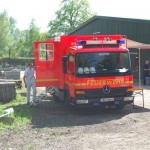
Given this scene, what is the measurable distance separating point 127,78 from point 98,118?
1.77 m

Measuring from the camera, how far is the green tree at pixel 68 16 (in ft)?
231

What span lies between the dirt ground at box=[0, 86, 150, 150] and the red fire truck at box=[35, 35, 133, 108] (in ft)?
1.97

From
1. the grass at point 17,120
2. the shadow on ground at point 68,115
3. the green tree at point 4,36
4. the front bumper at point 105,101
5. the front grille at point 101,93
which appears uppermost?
the green tree at point 4,36

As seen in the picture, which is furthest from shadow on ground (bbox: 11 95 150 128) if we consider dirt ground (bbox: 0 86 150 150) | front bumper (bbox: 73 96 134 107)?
front bumper (bbox: 73 96 134 107)

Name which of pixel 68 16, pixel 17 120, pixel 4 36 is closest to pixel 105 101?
pixel 17 120

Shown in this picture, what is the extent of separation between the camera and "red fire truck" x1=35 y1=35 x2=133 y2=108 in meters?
12.5

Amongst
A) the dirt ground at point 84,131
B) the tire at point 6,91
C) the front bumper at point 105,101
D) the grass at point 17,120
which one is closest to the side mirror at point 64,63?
the front bumper at point 105,101

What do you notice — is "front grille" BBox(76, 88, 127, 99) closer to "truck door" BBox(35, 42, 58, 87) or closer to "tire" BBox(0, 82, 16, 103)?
"truck door" BBox(35, 42, 58, 87)

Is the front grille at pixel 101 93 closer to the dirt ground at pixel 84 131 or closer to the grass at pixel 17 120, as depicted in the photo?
the dirt ground at pixel 84 131

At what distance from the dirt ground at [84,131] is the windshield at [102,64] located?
4.75 feet

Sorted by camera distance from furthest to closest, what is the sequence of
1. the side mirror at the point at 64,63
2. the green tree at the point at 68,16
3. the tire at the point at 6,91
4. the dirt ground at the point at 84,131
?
1. the green tree at the point at 68,16
2. the tire at the point at 6,91
3. the side mirror at the point at 64,63
4. the dirt ground at the point at 84,131

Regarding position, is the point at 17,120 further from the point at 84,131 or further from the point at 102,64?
the point at 102,64

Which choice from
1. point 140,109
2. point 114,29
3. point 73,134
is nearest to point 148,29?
point 114,29

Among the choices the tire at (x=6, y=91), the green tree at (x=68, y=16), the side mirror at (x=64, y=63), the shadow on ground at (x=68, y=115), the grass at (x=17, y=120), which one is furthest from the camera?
the green tree at (x=68, y=16)
